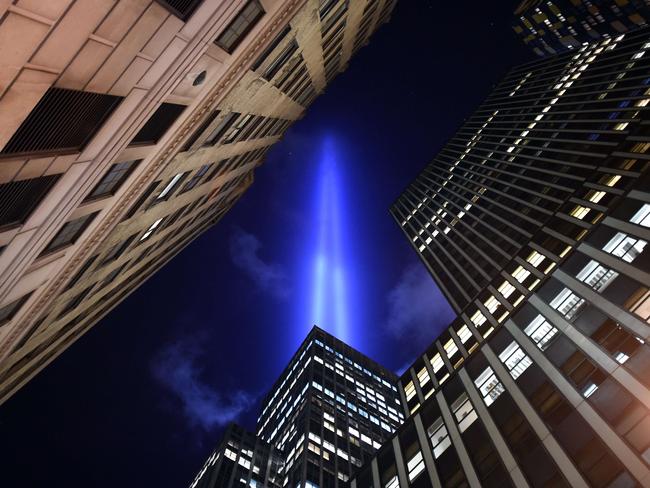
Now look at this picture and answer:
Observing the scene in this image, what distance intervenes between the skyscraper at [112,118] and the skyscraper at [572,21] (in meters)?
89.4

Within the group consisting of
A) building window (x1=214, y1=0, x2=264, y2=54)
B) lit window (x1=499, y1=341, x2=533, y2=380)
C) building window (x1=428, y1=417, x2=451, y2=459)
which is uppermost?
building window (x1=214, y1=0, x2=264, y2=54)

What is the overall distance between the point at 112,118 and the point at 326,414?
79.5 meters

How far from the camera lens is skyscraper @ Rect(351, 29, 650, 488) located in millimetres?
18672

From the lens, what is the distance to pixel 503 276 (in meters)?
45.5

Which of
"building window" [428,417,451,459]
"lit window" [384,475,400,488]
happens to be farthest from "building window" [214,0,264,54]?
"lit window" [384,475,400,488]

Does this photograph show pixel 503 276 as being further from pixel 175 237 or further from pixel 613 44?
pixel 613 44

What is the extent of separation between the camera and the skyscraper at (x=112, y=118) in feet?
27.4

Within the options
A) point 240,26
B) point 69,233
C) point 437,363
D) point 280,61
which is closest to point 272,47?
point 280,61

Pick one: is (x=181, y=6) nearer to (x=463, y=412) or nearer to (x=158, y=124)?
(x=158, y=124)

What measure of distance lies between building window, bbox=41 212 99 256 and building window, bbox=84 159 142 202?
3.93ft

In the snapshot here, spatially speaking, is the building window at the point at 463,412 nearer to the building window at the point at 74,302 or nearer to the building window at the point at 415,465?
the building window at the point at 415,465

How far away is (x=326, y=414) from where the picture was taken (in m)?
80.6

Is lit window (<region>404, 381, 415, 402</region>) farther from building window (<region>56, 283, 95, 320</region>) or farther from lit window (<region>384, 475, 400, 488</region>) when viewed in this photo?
building window (<region>56, 283, 95, 320</region>)

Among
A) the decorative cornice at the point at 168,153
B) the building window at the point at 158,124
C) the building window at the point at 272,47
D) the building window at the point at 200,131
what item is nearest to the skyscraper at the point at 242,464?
the decorative cornice at the point at 168,153
